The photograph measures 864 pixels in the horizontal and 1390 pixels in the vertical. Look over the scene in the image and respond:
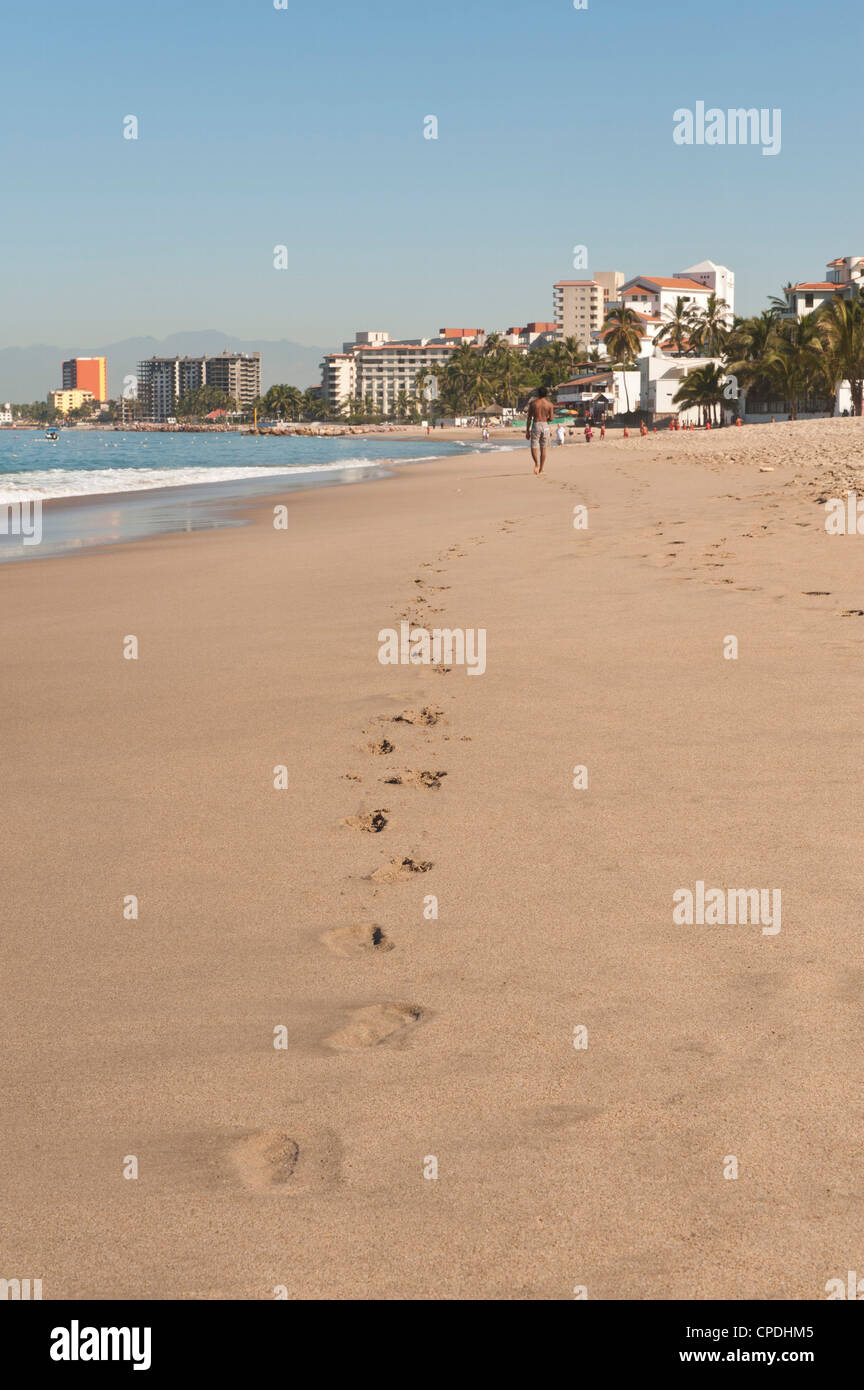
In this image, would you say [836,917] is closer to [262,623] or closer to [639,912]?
[639,912]

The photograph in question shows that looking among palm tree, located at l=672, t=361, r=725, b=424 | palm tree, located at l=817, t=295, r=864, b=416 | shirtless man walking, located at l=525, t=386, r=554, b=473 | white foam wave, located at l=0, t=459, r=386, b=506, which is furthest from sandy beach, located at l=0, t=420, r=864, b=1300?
palm tree, located at l=672, t=361, r=725, b=424

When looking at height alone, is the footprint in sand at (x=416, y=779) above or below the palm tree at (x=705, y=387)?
below

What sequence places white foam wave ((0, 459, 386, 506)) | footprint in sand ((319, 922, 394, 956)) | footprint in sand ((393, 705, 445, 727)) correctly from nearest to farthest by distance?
footprint in sand ((319, 922, 394, 956)) → footprint in sand ((393, 705, 445, 727)) → white foam wave ((0, 459, 386, 506))

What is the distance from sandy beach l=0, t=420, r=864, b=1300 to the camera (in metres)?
→ 2.24

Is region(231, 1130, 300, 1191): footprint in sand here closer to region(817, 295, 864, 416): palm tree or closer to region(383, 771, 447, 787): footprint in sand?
region(383, 771, 447, 787): footprint in sand

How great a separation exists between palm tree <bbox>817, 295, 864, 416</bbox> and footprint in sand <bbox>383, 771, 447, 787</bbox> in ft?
189

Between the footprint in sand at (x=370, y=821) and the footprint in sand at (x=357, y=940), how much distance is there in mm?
808

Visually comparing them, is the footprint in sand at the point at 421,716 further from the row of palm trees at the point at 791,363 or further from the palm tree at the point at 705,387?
the palm tree at the point at 705,387

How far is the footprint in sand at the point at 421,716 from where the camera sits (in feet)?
19.1

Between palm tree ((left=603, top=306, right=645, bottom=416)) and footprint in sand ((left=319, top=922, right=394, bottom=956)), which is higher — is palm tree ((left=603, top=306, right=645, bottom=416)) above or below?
above

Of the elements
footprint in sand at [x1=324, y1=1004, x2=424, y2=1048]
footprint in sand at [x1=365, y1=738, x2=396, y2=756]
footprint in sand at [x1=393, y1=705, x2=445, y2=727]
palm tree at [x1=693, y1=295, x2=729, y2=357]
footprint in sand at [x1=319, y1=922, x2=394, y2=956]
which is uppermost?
palm tree at [x1=693, y1=295, x2=729, y2=357]

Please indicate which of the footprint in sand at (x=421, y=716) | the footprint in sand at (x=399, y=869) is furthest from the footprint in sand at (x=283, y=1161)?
the footprint in sand at (x=421, y=716)
